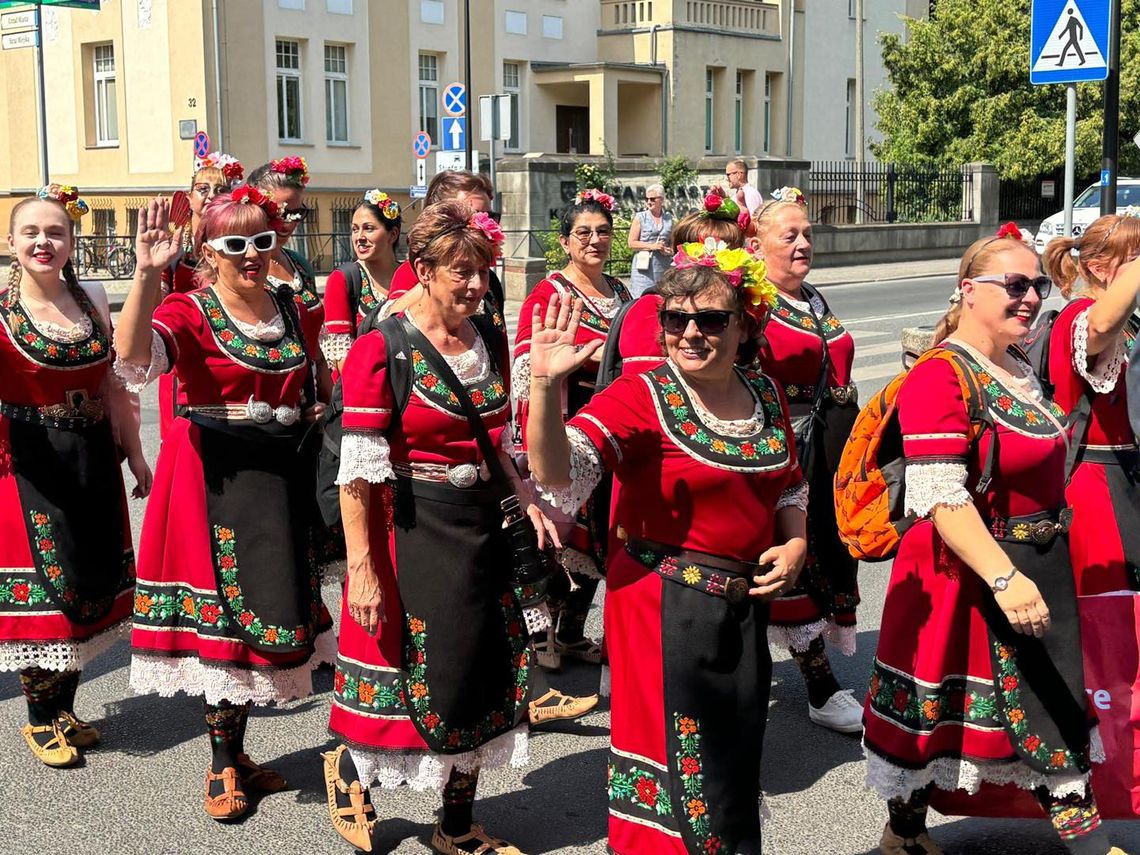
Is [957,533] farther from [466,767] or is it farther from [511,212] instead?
[511,212]

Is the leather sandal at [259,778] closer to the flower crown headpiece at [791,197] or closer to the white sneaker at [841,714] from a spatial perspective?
the white sneaker at [841,714]

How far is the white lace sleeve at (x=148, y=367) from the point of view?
4449 millimetres

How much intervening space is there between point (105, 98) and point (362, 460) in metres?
29.9

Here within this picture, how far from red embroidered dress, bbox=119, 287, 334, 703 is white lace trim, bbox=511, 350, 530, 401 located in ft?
→ 3.36

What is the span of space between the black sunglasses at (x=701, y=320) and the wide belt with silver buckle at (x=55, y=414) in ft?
8.39

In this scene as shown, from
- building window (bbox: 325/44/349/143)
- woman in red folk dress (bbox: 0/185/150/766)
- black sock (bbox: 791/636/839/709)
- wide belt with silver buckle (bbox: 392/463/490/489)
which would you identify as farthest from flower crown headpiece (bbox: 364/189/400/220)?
A: building window (bbox: 325/44/349/143)

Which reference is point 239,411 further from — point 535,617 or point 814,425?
point 814,425

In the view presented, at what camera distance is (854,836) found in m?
4.50

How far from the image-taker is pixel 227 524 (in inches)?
184

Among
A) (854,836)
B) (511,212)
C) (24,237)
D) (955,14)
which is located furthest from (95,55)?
(854,836)

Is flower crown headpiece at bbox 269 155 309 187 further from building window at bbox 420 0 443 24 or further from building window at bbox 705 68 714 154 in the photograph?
building window at bbox 705 68 714 154

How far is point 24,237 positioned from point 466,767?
2.52m

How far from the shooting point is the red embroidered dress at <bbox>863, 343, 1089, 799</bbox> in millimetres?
3768

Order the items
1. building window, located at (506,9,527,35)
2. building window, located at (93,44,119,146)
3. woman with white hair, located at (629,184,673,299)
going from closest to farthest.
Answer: woman with white hair, located at (629,184,673,299) → building window, located at (93,44,119,146) → building window, located at (506,9,527,35)
